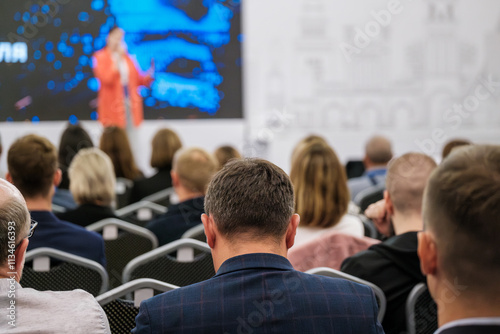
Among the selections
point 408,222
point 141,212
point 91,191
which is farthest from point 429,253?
point 141,212

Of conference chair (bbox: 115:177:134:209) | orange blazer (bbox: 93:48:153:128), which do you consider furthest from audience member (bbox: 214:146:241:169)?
orange blazer (bbox: 93:48:153:128)

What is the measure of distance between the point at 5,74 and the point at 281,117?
12.2 feet

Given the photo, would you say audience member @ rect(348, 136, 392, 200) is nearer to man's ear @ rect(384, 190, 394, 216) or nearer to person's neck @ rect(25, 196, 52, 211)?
man's ear @ rect(384, 190, 394, 216)

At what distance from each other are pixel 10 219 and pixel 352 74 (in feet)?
23.1

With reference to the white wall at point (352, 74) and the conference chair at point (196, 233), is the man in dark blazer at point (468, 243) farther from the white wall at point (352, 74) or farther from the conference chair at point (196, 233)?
the white wall at point (352, 74)

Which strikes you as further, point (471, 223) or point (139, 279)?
point (139, 279)

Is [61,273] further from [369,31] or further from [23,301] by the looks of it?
[369,31]

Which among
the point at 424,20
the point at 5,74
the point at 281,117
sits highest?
the point at 424,20

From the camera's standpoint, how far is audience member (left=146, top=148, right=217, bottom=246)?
111 inches

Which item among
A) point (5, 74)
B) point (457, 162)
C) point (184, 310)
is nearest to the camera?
point (457, 162)

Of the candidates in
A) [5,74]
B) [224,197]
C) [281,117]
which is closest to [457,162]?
[224,197]

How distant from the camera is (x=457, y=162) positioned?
0.86 meters

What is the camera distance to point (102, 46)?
7480mm

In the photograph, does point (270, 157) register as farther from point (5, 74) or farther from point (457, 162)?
point (457, 162)
